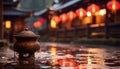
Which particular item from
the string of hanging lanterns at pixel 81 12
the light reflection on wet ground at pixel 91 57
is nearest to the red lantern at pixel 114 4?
the string of hanging lanterns at pixel 81 12

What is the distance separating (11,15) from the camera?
39.3 meters

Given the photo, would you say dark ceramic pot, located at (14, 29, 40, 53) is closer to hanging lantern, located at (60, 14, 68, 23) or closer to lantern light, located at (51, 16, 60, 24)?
hanging lantern, located at (60, 14, 68, 23)

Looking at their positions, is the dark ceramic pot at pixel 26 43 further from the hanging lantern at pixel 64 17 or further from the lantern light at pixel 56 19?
the lantern light at pixel 56 19

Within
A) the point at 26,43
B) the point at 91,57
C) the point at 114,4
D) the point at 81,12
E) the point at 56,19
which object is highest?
the point at 56,19

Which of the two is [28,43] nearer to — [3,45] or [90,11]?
[3,45]

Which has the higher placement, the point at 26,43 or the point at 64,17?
the point at 64,17

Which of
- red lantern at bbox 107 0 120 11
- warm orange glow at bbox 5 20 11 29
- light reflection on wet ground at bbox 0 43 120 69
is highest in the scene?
warm orange glow at bbox 5 20 11 29

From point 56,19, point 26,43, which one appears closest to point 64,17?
point 56,19

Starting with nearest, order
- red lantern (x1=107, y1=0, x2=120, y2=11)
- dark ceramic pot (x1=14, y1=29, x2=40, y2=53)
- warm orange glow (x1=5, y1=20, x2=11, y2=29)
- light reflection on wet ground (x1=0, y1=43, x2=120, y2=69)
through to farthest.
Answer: light reflection on wet ground (x1=0, y1=43, x2=120, y2=69)
dark ceramic pot (x1=14, y1=29, x2=40, y2=53)
red lantern (x1=107, y1=0, x2=120, y2=11)
warm orange glow (x1=5, y1=20, x2=11, y2=29)

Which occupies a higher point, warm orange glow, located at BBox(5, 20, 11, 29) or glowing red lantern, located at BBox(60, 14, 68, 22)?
glowing red lantern, located at BBox(60, 14, 68, 22)

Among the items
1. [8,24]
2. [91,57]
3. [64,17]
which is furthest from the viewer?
[64,17]

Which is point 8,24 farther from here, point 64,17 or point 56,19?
point 56,19

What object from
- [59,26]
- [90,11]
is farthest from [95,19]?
[59,26]

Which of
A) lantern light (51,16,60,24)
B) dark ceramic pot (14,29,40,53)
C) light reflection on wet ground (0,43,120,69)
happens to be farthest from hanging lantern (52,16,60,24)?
dark ceramic pot (14,29,40,53)
